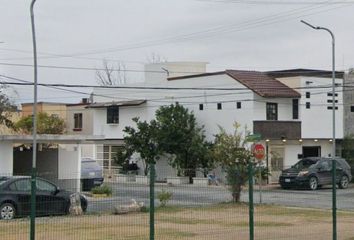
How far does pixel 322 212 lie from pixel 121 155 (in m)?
25.4

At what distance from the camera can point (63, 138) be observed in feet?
106

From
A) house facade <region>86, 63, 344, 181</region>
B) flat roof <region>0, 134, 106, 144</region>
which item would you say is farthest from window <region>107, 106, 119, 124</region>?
flat roof <region>0, 134, 106, 144</region>

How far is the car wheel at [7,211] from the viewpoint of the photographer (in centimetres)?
1961

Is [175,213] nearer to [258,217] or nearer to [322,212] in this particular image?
[258,217]

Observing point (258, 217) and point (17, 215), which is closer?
point (17, 215)

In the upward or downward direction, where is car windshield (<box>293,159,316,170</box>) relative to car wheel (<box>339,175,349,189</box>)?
upward

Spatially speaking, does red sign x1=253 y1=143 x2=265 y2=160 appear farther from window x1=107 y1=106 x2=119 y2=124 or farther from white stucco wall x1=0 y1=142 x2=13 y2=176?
window x1=107 y1=106 x2=119 y2=124

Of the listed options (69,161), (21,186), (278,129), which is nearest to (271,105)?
(278,129)

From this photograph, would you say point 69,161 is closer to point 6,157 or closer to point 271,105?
point 6,157

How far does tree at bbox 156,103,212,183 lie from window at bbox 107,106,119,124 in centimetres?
784

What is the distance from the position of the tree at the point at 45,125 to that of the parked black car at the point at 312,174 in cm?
2988

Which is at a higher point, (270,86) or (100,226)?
(270,86)

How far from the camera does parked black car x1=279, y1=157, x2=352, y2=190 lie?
1555 inches

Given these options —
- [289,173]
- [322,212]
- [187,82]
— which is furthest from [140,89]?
[322,212]
